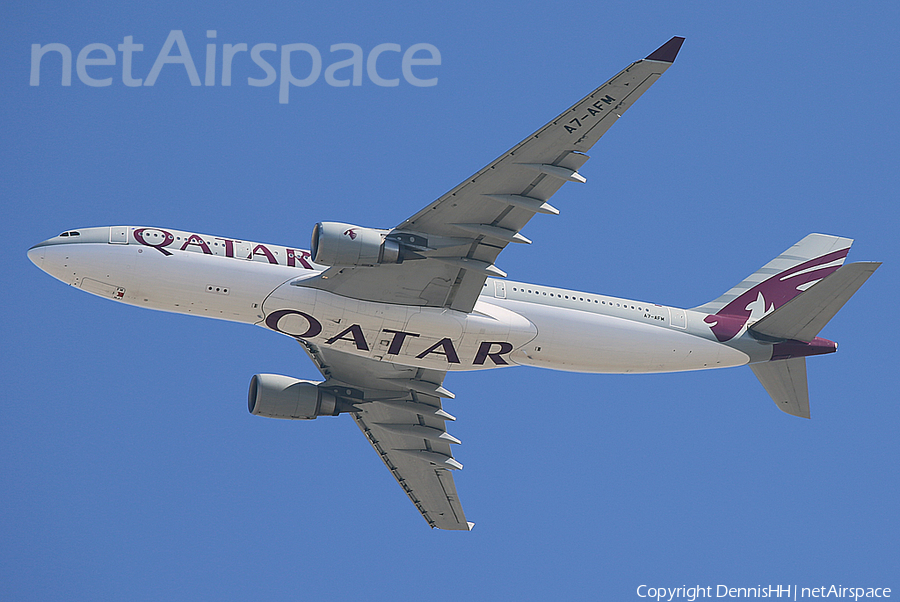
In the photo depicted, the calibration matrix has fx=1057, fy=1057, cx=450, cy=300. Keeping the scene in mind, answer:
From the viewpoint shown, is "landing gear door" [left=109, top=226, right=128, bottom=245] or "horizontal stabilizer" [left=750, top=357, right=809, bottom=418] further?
"horizontal stabilizer" [left=750, top=357, right=809, bottom=418]

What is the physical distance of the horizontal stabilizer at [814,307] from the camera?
36.6 meters

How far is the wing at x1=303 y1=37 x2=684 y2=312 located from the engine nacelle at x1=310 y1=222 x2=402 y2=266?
64 centimetres

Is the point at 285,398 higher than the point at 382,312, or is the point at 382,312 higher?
the point at 382,312

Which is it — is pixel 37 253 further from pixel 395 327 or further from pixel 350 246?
pixel 395 327

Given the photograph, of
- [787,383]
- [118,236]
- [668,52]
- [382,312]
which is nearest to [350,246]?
[382,312]

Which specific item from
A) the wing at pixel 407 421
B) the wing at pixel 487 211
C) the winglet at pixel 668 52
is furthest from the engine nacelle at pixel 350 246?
the winglet at pixel 668 52

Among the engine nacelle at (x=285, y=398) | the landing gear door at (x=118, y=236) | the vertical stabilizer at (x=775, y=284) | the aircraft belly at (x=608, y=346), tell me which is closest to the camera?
the landing gear door at (x=118, y=236)

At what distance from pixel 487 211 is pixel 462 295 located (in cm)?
351

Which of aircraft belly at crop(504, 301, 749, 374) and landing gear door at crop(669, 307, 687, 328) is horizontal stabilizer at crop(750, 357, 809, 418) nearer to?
aircraft belly at crop(504, 301, 749, 374)

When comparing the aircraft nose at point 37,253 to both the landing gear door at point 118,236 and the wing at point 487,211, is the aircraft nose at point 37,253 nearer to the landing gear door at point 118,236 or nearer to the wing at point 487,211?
the landing gear door at point 118,236

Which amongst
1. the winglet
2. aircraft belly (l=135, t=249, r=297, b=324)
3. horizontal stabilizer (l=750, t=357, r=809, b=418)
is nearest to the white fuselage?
aircraft belly (l=135, t=249, r=297, b=324)

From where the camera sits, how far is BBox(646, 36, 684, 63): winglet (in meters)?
A: 29.9

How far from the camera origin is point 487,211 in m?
34.4

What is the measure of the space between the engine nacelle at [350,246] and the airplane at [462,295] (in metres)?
0.05
